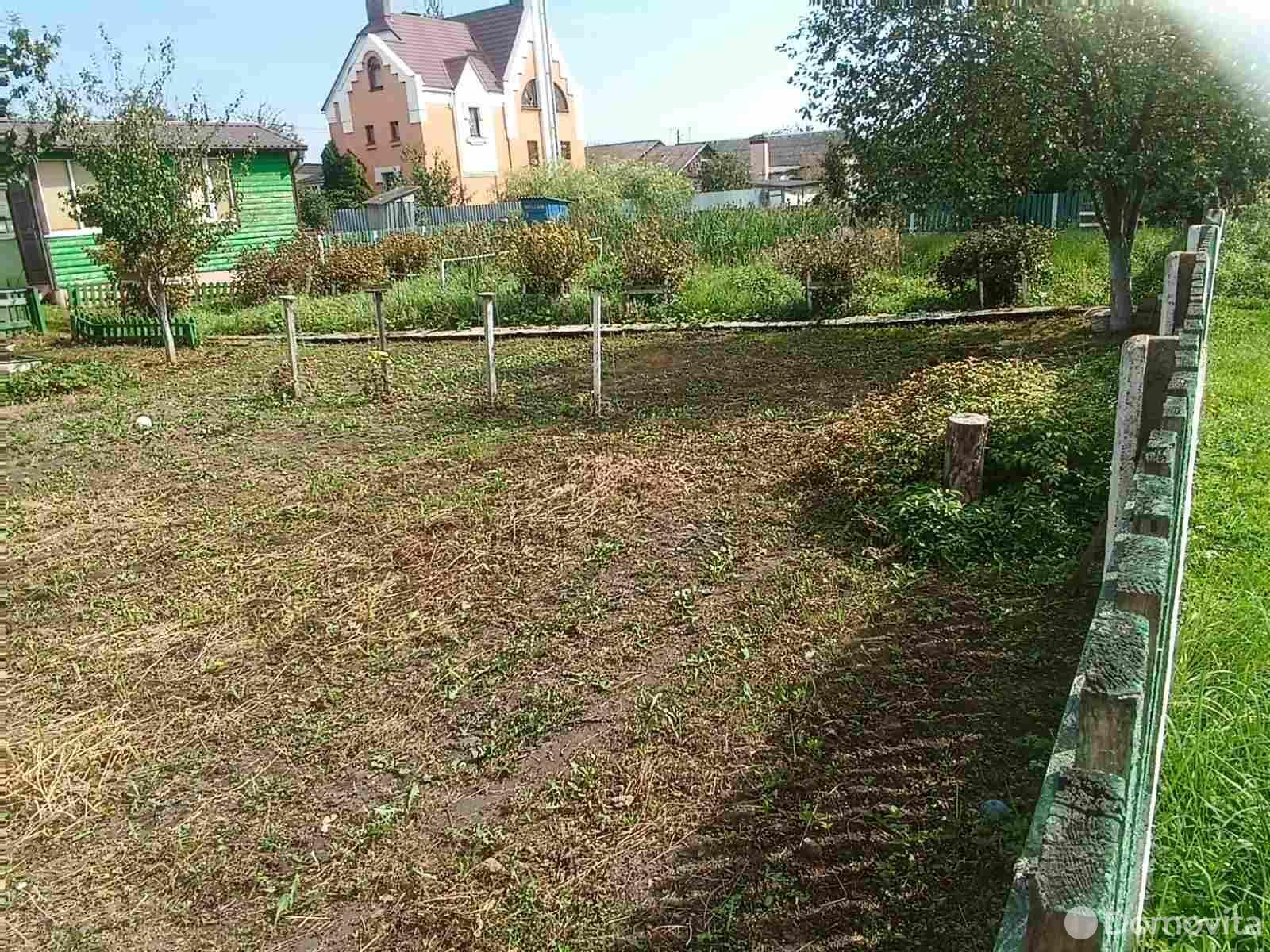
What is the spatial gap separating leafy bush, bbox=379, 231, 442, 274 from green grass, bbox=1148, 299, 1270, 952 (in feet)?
51.0

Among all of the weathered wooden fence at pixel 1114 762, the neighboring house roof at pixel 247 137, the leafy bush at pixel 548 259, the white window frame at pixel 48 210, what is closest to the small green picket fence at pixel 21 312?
the white window frame at pixel 48 210

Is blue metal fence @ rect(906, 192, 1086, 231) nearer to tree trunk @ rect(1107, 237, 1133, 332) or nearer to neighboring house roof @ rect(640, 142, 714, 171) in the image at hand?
tree trunk @ rect(1107, 237, 1133, 332)

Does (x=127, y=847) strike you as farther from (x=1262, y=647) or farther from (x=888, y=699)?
(x=1262, y=647)

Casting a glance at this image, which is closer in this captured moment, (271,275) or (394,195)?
(271,275)

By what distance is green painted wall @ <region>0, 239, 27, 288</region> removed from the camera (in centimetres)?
1691

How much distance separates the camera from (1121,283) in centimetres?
980

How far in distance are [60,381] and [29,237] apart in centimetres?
959

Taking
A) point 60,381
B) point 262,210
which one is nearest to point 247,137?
point 262,210

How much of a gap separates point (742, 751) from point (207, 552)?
363 centimetres

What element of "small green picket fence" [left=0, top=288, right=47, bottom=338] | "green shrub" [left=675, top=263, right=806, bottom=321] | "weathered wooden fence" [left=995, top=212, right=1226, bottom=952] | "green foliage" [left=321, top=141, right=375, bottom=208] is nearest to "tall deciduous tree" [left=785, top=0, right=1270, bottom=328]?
"green shrub" [left=675, top=263, right=806, bottom=321]

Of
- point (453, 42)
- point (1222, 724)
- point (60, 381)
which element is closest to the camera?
point (1222, 724)

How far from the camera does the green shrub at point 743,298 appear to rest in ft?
43.4

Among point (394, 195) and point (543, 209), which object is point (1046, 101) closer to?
point (543, 209)

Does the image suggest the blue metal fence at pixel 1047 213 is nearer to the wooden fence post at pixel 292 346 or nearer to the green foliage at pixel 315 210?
the wooden fence post at pixel 292 346
